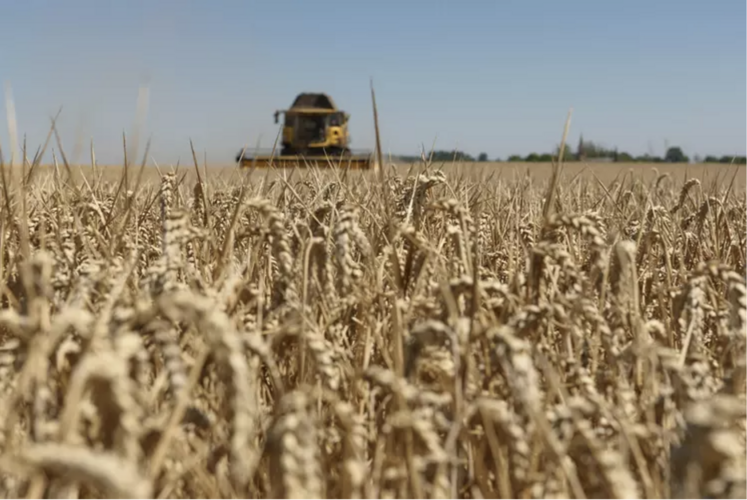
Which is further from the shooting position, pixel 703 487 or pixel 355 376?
pixel 355 376

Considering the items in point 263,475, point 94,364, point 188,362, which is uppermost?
point 94,364

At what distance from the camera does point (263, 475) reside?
79 cm

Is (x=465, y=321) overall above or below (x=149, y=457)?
above

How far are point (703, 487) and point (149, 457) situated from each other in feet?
1.73

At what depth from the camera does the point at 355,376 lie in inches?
34.7

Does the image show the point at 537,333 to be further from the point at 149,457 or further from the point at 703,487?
the point at 149,457

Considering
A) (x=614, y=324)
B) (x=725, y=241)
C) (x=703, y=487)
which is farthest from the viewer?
(x=725, y=241)

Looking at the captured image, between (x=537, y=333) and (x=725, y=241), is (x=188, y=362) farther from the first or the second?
(x=725, y=241)

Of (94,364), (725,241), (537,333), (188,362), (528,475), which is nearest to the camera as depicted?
(94,364)

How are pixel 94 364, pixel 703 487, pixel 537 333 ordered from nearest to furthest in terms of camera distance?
pixel 94 364 → pixel 703 487 → pixel 537 333

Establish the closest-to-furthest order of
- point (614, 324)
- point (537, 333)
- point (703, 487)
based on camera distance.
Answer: point (703, 487)
point (537, 333)
point (614, 324)

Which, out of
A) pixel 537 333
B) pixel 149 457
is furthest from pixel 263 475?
pixel 537 333


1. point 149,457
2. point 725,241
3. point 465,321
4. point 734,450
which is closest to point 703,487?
point 734,450

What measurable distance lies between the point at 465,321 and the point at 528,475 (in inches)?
6.9
